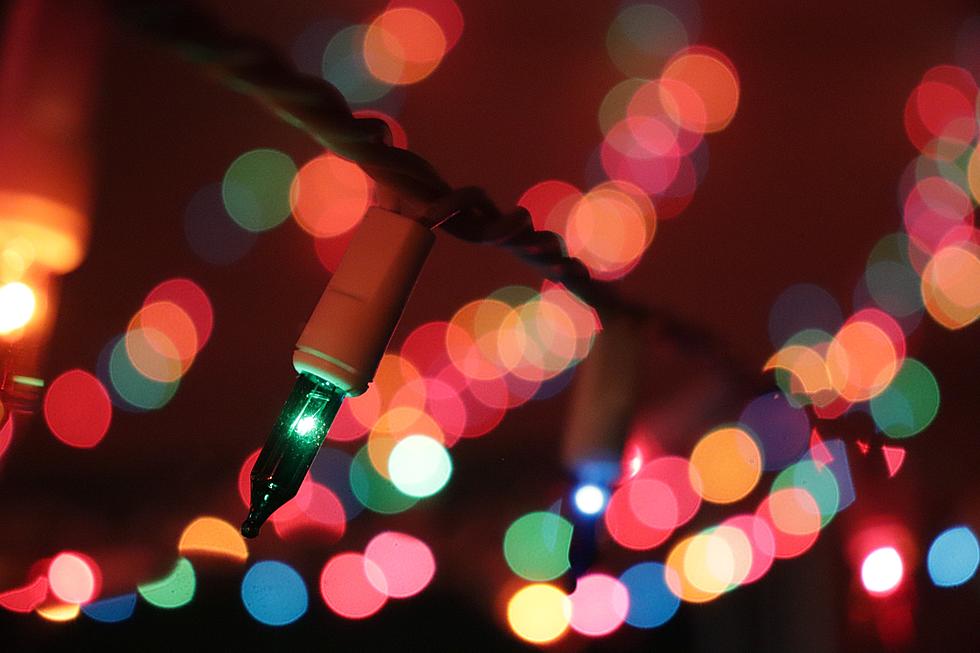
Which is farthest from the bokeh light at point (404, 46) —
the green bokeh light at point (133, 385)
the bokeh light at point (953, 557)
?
the bokeh light at point (953, 557)

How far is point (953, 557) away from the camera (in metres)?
0.71

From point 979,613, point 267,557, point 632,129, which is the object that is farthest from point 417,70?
point 979,613

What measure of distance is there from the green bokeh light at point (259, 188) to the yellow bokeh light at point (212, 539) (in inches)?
10.1

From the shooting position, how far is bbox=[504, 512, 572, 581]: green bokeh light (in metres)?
0.70

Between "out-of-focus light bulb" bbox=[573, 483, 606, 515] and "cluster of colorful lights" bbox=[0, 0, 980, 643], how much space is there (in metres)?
0.25

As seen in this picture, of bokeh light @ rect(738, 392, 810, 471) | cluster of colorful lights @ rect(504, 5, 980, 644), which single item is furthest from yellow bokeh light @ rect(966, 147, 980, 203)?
bokeh light @ rect(738, 392, 810, 471)

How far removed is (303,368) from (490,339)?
0.51 metres

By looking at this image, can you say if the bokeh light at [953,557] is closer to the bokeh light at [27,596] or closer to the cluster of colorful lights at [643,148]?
the cluster of colorful lights at [643,148]

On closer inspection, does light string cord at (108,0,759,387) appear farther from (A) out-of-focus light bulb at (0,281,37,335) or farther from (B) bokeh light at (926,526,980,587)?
(B) bokeh light at (926,526,980,587)

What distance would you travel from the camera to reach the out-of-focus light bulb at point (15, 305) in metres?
0.52

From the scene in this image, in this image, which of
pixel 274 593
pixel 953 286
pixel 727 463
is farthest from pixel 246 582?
pixel 953 286

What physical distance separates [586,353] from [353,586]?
30cm

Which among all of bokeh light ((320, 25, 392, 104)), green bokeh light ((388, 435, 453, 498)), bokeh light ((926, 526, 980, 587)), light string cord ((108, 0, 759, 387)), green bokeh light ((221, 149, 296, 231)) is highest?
bokeh light ((320, 25, 392, 104))

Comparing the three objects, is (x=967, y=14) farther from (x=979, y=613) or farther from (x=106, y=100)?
(x=106, y=100)
